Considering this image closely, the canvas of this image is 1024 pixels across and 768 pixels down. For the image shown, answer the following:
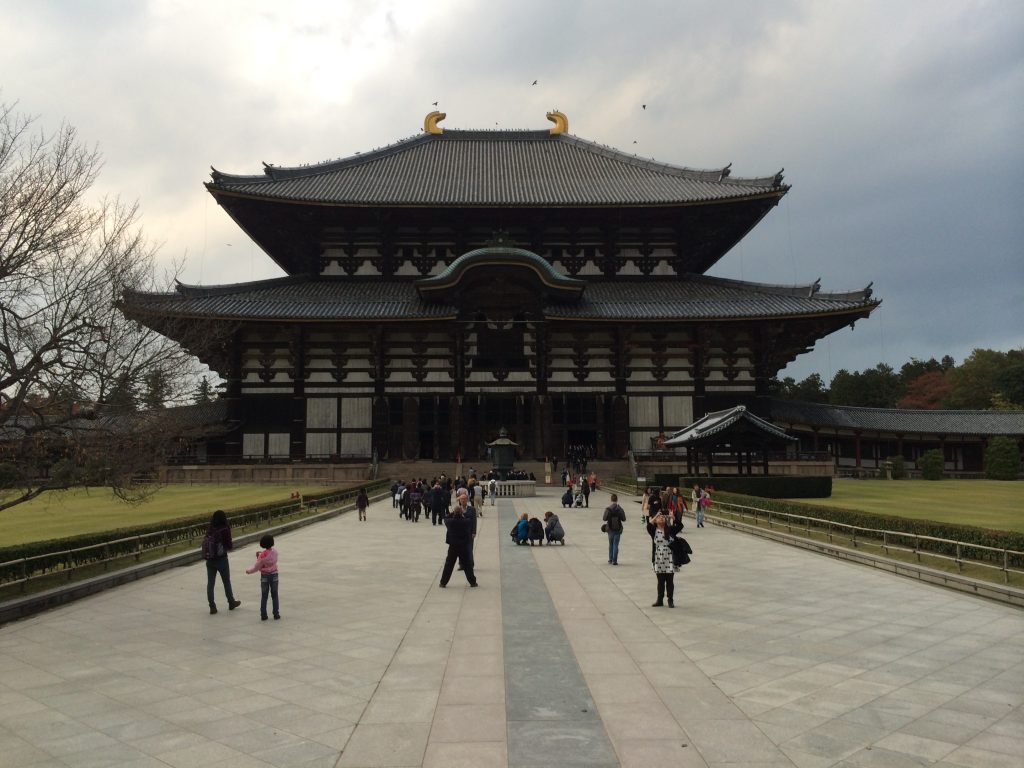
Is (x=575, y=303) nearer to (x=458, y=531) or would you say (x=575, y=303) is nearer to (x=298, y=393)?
(x=298, y=393)

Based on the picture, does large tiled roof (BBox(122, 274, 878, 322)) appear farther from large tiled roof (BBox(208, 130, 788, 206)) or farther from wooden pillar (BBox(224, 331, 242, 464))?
large tiled roof (BBox(208, 130, 788, 206))

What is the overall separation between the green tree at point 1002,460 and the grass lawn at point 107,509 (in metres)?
43.9

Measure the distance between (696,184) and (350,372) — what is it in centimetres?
2763

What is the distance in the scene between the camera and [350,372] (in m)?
43.4

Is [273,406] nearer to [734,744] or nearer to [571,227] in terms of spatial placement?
[571,227]

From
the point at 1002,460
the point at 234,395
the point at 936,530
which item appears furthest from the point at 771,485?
the point at 234,395

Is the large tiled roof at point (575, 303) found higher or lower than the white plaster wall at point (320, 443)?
higher

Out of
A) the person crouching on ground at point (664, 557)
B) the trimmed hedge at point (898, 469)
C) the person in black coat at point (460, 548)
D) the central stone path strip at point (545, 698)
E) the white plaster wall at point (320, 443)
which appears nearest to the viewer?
the central stone path strip at point (545, 698)

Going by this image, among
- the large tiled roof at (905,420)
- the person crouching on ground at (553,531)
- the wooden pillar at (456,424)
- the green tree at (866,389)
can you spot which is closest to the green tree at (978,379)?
the green tree at (866,389)

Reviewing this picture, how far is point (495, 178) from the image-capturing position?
2010 inches

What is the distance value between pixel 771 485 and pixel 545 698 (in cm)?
2466

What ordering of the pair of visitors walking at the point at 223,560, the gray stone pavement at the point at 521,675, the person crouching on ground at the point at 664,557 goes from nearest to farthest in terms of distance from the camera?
1. the gray stone pavement at the point at 521,675
2. the pair of visitors walking at the point at 223,560
3. the person crouching on ground at the point at 664,557

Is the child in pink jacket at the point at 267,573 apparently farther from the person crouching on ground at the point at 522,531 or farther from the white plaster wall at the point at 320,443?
the white plaster wall at the point at 320,443

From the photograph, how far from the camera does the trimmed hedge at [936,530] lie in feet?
41.8
